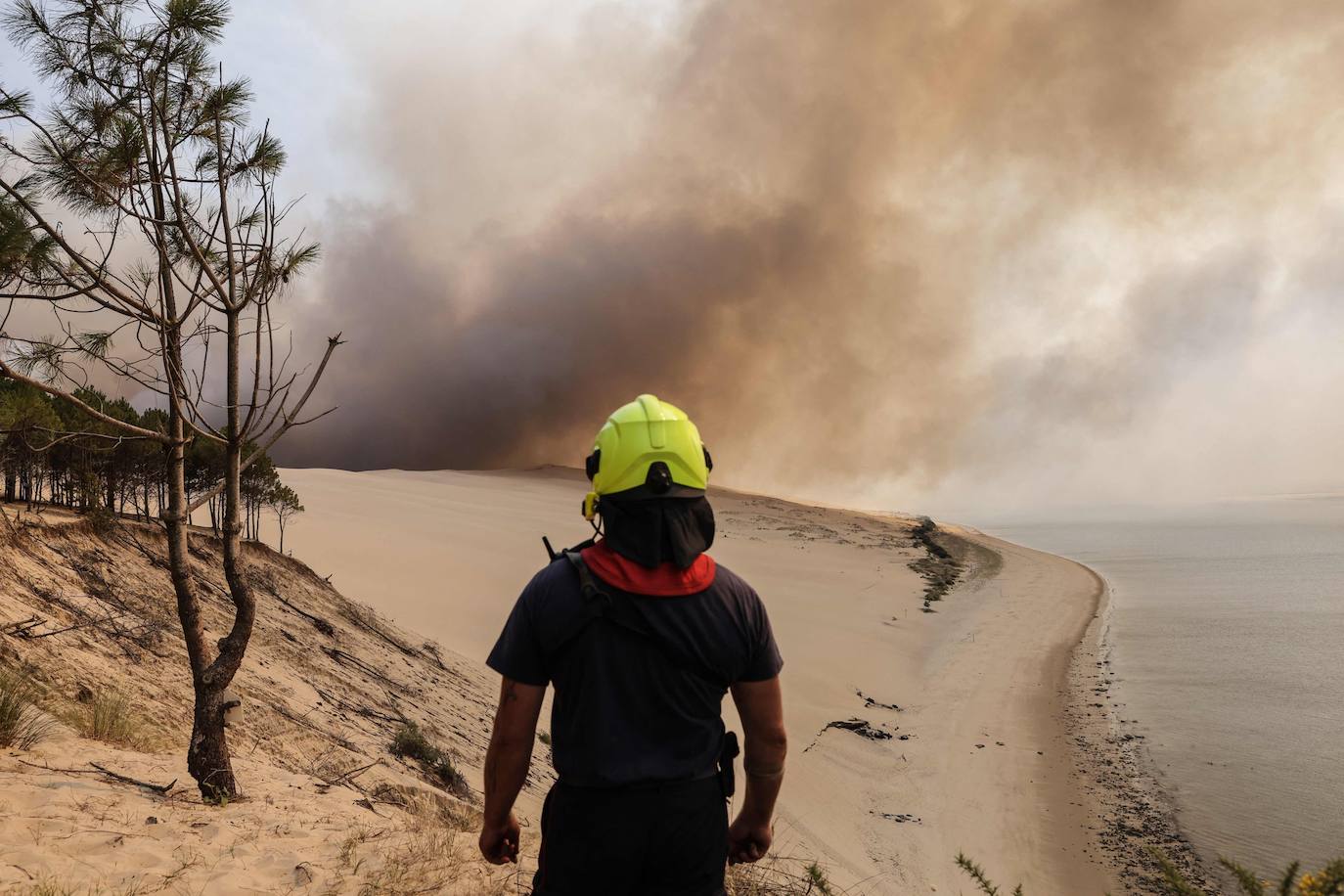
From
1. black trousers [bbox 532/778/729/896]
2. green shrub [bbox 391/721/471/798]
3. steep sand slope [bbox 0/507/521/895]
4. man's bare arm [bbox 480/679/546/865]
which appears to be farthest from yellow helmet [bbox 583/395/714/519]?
green shrub [bbox 391/721/471/798]

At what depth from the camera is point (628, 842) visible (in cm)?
196

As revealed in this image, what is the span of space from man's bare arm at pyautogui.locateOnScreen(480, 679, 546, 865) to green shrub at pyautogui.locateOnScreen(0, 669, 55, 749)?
16.6 feet

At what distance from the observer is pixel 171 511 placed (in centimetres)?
515

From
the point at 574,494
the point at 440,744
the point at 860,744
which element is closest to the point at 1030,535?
the point at 574,494

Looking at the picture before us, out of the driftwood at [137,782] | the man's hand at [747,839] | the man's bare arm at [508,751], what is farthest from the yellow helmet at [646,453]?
the driftwood at [137,782]

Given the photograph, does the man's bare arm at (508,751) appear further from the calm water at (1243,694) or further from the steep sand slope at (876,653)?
the calm water at (1243,694)

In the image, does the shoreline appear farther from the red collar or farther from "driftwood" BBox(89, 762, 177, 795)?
"driftwood" BBox(89, 762, 177, 795)

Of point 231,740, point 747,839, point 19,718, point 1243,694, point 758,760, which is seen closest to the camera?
point 758,760

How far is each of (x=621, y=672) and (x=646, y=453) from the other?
23.3 inches

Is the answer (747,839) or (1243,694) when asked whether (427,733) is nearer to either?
(747,839)

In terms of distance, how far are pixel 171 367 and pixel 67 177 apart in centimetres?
153

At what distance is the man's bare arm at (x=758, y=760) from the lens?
7.13 feet

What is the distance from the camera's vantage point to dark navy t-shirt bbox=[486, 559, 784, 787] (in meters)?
1.95

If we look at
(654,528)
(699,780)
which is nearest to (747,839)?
(699,780)
